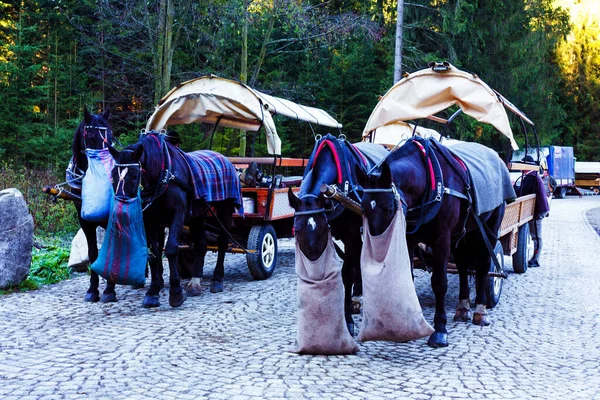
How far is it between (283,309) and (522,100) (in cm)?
2767

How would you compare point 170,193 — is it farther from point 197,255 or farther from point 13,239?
point 13,239

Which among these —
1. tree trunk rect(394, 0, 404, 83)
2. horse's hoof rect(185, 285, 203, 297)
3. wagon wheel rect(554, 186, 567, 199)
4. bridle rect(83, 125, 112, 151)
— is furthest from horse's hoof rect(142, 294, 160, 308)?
wagon wheel rect(554, 186, 567, 199)

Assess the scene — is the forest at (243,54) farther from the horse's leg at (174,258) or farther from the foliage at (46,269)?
the horse's leg at (174,258)

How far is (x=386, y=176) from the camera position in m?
5.12

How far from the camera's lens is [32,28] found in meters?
21.4

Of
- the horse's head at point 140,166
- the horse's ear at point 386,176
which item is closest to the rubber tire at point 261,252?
the horse's head at point 140,166

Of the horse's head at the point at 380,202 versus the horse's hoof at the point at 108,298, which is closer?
the horse's head at the point at 380,202

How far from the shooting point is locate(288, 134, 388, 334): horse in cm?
497

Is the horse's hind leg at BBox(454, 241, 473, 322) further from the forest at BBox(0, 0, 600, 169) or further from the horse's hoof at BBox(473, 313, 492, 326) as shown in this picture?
the forest at BBox(0, 0, 600, 169)

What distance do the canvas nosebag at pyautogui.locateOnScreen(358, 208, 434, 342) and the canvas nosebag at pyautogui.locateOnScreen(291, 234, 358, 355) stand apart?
23 centimetres

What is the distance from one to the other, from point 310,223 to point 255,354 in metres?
1.31

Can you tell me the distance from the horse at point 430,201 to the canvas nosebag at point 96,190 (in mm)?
3111

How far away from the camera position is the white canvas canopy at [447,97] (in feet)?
26.4

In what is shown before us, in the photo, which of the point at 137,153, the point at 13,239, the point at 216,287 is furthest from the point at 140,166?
the point at 13,239
